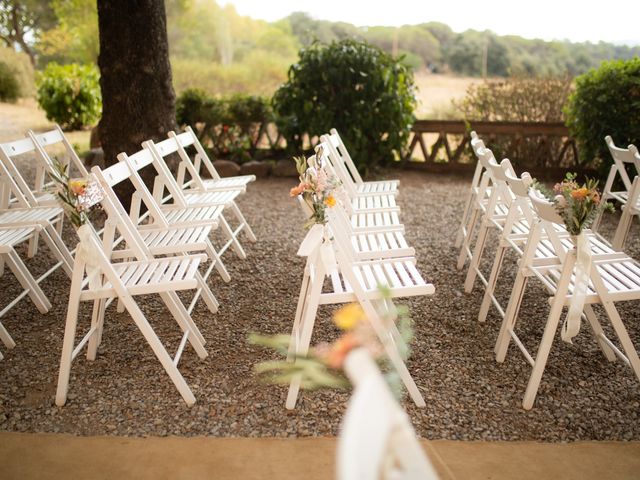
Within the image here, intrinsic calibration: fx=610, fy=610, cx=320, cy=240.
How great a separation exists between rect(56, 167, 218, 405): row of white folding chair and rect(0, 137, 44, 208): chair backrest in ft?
3.52

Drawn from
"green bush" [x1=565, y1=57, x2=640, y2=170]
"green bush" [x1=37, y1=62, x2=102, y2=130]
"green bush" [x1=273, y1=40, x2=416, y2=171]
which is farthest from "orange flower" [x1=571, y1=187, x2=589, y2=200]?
"green bush" [x1=37, y1=62, x2=102, y2=130]

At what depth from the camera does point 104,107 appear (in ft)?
18.4

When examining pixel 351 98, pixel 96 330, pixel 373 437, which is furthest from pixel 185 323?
pixel 351 98

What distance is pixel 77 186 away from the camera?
9.25 feet

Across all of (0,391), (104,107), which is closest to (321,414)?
(0,391)

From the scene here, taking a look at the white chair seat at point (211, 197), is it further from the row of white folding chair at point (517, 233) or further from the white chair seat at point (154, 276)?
the row of white folding chair at point (517, 233)

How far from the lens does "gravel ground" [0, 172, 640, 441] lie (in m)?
2.88

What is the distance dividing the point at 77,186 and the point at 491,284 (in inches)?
95.6

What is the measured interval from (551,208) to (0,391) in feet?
9.70

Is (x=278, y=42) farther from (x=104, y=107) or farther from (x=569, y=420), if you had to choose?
(x=569, y=420)

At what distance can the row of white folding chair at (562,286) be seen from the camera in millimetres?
2805

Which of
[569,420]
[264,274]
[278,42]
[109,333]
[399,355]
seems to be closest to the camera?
[569,420]

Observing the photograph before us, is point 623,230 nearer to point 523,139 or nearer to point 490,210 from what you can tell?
point 490,210

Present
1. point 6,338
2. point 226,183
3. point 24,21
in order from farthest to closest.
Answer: point 24,21 → point 226,183 → point 6,338
